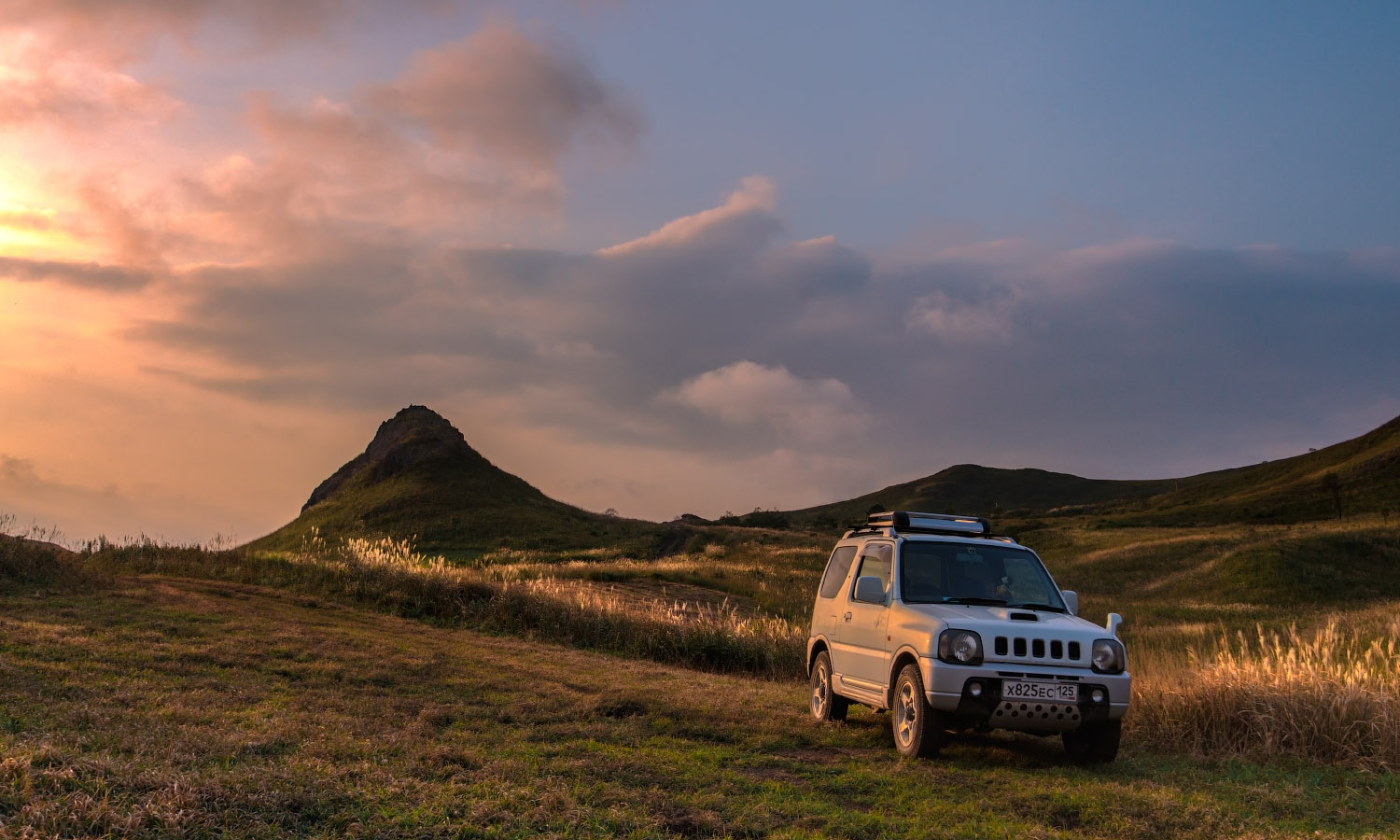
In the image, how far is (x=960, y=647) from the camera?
898cm

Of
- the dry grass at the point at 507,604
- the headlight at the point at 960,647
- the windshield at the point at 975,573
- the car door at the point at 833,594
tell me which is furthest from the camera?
the dry grass at the point at 507,604

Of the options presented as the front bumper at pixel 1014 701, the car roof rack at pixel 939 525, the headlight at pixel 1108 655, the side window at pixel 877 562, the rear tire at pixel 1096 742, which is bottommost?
the rear tire at pixel 1096 742

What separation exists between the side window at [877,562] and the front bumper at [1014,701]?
1.73 metres

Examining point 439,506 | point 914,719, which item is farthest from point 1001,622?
point 439,506

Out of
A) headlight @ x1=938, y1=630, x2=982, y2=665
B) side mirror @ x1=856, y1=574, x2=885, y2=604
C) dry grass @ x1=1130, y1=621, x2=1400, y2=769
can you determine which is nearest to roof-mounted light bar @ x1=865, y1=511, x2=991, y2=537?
side mirror @ x1=856, y1=574, x2=885, y2=604

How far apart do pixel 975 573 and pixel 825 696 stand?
2445mm

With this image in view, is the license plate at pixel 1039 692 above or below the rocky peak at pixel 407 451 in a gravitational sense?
below

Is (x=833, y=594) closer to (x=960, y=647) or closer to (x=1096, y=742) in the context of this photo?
(x=960, y=647)

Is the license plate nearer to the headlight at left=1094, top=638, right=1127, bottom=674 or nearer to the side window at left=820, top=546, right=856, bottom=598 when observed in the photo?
the headlight at left=1094, top=638, right=1127, bottom=674

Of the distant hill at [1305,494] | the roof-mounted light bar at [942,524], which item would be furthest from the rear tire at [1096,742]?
the distant hill at [1305,494]

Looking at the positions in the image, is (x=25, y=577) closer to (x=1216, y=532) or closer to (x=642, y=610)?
(x=642, y=610)

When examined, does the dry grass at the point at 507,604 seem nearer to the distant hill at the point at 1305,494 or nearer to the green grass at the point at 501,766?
the green grass at the point at 501,766

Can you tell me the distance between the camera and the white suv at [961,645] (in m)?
8.89

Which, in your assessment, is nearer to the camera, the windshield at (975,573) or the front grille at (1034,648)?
the front grille at (1034,648)
